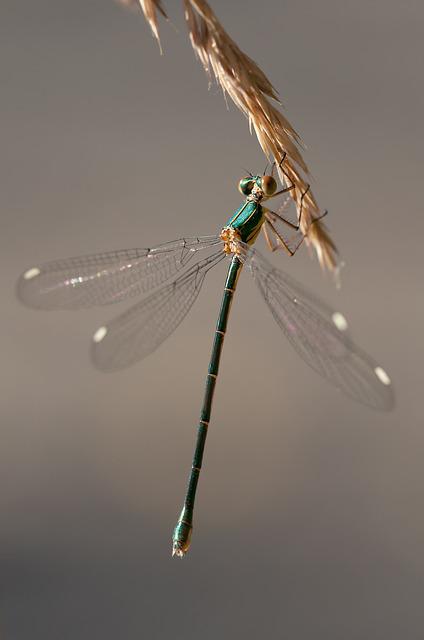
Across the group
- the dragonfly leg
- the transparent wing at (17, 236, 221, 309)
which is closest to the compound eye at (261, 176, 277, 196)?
the dragonfly leg

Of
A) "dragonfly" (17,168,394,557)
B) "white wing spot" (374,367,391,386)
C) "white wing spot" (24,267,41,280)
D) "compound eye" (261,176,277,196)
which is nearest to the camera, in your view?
"white wing spot" (374,367,391,386)

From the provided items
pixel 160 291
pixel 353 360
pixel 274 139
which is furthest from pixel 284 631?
pixel 274 139

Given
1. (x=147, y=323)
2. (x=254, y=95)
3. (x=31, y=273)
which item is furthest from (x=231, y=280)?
(x=254, y=95)

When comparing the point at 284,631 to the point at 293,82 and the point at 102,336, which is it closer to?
the point at 102,336

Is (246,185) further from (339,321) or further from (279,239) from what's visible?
(339,321)

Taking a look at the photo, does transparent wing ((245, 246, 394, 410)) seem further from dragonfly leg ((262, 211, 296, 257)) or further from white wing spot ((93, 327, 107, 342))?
white wing spot ((93, 327, 107, 342))

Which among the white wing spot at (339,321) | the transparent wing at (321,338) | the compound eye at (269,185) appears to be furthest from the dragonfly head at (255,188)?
the white wing spot at (339,321)
